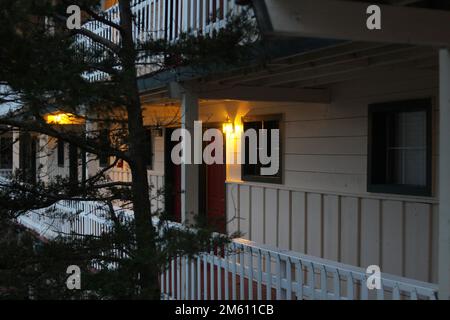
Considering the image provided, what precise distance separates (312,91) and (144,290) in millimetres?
4279

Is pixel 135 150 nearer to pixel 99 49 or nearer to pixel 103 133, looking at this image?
pixel 103 133

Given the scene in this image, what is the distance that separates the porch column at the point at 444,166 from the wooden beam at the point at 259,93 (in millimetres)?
3223

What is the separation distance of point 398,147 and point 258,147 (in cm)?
259

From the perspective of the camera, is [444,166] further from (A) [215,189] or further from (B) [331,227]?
(A) [215,189]

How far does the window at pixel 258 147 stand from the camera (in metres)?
8.19

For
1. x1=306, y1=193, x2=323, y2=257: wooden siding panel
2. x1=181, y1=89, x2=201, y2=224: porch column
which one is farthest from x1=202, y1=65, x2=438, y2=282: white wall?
x1=181, y1=89, x2=201, y2=224: porch column

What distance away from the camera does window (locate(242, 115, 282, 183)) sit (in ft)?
26.9

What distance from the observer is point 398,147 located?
21.4 feet

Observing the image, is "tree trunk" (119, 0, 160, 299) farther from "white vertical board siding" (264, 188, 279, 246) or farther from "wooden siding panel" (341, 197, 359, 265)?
"white vertical board siding" (264, 188, 279, 246)

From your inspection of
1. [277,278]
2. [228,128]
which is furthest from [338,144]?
[277,278]

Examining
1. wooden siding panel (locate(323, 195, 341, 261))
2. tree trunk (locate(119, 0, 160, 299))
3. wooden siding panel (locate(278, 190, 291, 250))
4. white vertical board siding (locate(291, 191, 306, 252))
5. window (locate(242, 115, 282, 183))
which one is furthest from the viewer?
window (locate(242, 115, 282, 183))

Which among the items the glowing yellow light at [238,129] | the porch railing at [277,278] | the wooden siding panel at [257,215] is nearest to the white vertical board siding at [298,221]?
the wooden siding panel at [257,215]

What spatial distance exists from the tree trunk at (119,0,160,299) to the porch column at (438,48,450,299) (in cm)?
197
